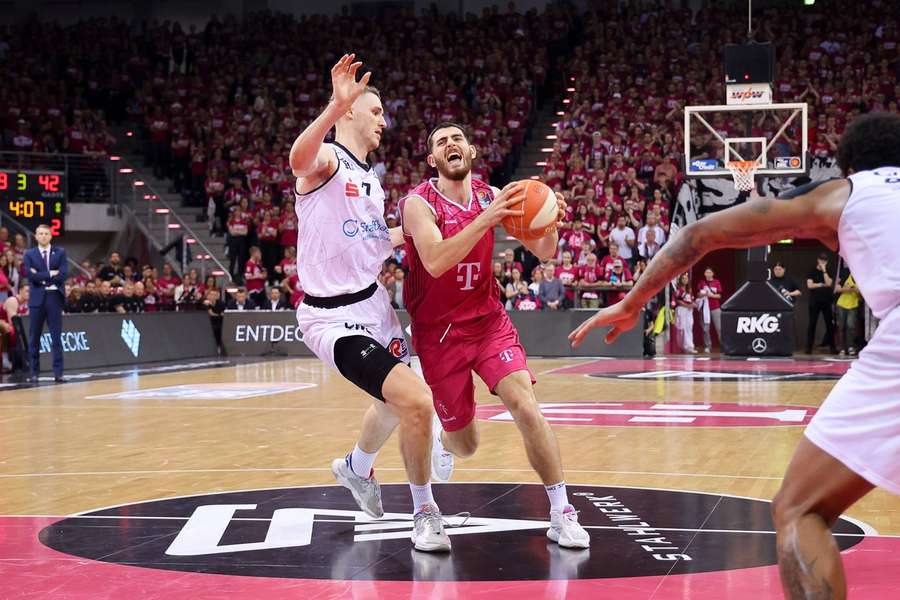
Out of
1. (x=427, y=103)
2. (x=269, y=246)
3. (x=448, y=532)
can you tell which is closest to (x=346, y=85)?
(x=448, y=532)

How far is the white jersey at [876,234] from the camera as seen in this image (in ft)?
10.9

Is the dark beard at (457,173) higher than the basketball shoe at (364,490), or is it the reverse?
the dark beard at (457,173)

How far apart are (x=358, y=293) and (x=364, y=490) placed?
1.03 metres

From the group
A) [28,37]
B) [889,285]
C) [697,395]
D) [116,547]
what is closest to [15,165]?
[28,37]

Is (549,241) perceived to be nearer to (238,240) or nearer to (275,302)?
(275,302)

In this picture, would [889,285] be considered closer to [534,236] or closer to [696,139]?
[534,236]

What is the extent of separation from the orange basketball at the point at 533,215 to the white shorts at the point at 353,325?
0.82 meters

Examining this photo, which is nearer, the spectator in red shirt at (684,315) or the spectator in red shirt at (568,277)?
the spectator in red shirt at (568,277)

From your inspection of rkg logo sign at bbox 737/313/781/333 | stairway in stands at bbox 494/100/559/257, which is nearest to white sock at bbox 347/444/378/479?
rkg logo sign at bbox 737/313/781/333

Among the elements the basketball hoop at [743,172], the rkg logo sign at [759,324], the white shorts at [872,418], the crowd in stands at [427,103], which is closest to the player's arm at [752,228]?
the white shorts at [872,418]

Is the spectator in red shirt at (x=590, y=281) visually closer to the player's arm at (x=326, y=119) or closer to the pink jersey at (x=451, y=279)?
the pink jersey at (x=451, y=279)

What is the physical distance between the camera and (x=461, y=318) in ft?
19.6

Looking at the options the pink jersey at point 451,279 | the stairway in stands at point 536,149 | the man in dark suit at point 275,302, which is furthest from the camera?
the stairway in stands at point 536,149

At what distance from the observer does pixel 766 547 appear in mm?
Answer: 5379
